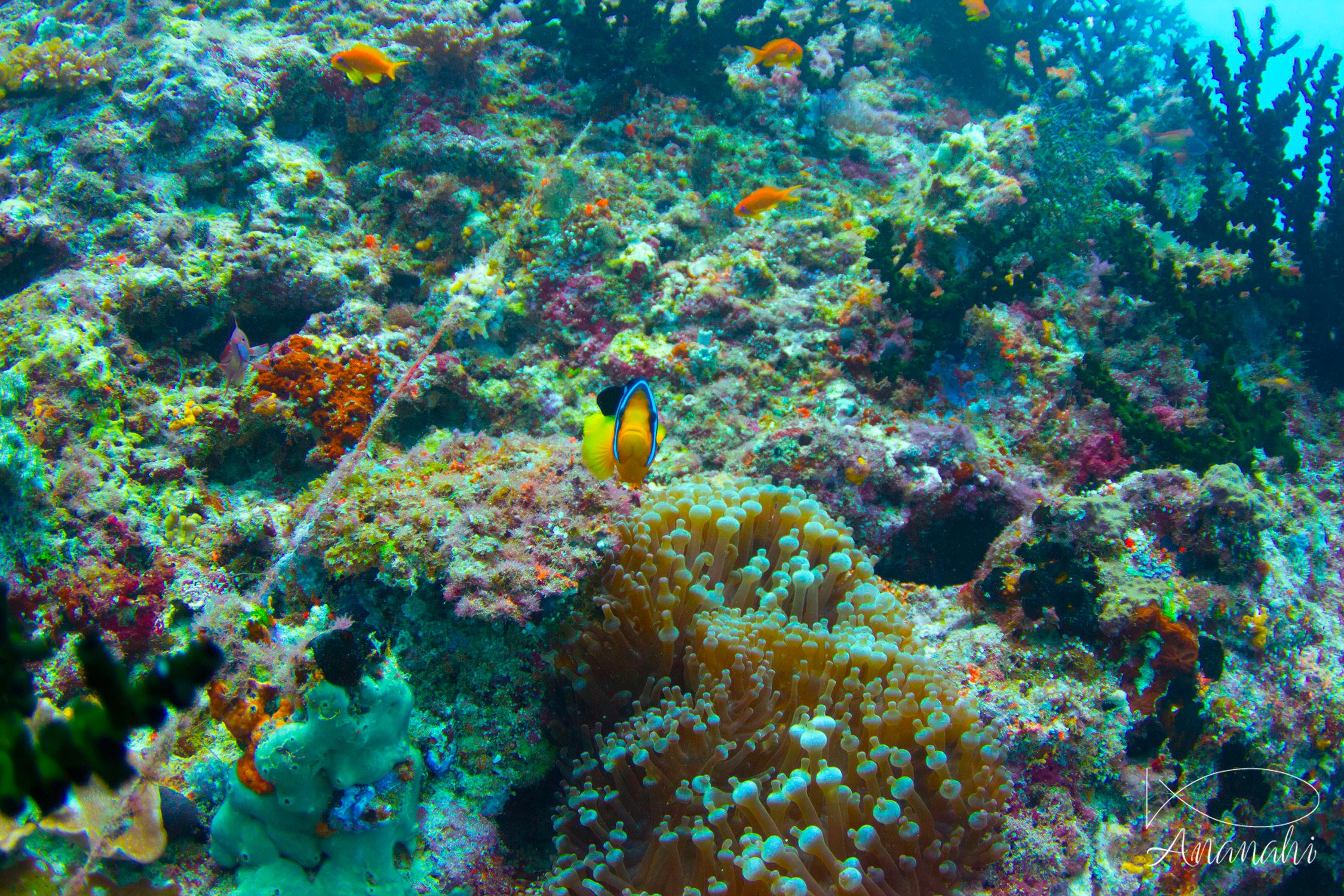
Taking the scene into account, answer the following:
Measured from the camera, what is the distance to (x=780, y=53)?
226 inches

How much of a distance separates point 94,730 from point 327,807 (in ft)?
5.01

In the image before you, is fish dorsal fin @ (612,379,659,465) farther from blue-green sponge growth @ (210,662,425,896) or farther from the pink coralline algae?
the pink coralline algae

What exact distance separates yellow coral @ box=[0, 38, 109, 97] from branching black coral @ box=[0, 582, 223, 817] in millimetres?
7585

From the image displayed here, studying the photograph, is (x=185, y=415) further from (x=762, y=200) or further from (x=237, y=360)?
(x=762, y=200)

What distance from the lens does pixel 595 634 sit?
2.46m

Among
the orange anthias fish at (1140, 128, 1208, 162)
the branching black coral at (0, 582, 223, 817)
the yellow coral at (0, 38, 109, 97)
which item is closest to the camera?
the branching black coral at (0, 582, 223, 817)

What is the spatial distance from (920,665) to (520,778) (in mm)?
1697

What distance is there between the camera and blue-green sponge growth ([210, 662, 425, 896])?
6.49 ft

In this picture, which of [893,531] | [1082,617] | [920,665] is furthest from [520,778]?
[1082,617]

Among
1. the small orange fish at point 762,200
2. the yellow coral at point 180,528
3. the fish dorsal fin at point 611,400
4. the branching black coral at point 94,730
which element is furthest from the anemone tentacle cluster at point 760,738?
the small orange fish at point 762,200

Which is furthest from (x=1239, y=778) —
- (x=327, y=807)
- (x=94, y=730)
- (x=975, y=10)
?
(x=975, y=10)

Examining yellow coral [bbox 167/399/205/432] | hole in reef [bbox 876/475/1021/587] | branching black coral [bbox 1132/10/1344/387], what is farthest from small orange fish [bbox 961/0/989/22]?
yellow coral [bbox 167/399/205/432]

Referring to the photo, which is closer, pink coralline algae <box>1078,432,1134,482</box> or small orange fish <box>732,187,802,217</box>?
pink coralline algae <box>1078,432,1134,482</box>

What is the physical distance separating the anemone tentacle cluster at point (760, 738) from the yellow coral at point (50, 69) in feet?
23.8
